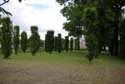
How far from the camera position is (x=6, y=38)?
39562mm

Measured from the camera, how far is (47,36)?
6228 centimetres

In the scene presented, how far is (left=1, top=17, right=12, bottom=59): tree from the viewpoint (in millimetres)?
39156

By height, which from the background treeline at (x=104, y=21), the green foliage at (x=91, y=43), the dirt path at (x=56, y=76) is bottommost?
the dirt path at (x=56, y=76)

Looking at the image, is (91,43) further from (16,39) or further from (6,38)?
(16,39)

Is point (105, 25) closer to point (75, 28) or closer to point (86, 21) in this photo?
point (75, 28)

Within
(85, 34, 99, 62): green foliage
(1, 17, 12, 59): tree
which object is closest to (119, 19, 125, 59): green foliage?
(1, 17, 12, 59): tree

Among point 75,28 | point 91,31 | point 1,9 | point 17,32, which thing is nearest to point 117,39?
point 75,28

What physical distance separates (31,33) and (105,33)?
11371 mm

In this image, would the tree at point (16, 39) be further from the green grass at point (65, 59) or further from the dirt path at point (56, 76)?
the dirt path at point (56, 76)

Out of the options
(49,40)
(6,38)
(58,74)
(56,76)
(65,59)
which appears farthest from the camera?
(49,40)

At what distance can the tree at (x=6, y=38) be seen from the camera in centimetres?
3916

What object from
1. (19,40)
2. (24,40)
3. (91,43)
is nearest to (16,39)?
(19,40)

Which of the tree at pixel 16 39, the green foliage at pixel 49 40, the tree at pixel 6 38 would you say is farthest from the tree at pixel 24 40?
the tree at pixel 6 38

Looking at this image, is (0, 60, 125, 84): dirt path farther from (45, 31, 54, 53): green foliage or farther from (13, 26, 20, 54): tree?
(45, 31, 54, 53): green foliage
